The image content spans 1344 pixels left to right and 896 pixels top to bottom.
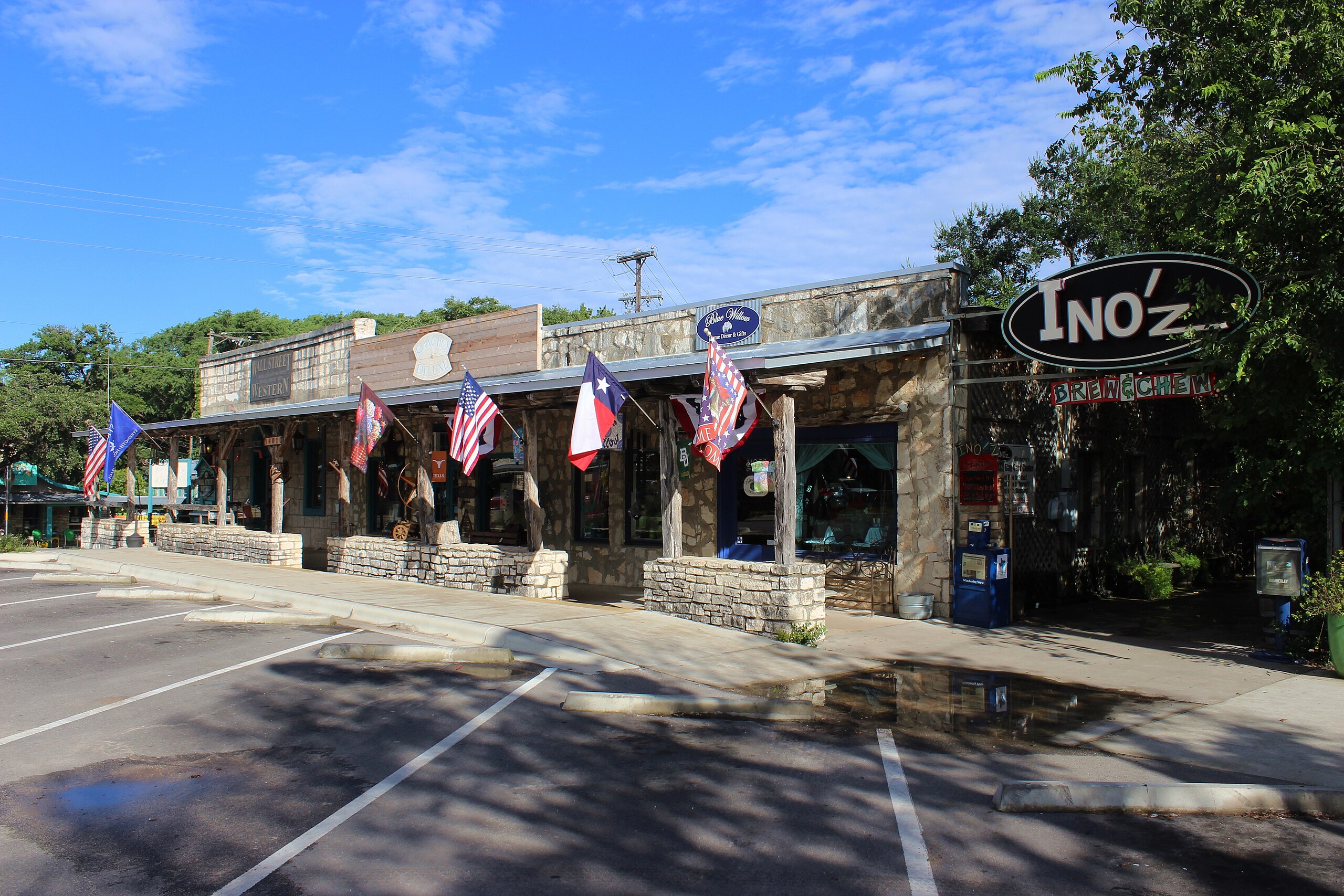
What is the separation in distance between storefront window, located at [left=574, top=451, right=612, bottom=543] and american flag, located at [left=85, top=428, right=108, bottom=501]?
1321cm

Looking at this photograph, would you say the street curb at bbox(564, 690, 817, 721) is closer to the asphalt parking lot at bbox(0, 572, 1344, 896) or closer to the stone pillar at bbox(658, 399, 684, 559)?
the asphalt parking lot at bbox(0, 572, 1344, 896)

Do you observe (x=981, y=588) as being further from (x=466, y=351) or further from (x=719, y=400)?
(x=466, y=351)

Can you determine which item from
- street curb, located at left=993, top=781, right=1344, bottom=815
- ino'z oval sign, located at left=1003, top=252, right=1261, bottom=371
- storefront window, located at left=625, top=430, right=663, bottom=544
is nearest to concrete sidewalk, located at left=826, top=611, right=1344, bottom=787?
street curb, located at left=993, top=781, right=1344, bottom=815

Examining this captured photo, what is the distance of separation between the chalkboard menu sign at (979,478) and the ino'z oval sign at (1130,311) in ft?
5.45

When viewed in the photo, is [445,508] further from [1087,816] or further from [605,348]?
[1087,816]

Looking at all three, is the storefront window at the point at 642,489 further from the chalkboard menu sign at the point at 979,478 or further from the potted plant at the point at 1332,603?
the potted plant at the point at 1332,603

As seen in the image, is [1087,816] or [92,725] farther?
[92,725]

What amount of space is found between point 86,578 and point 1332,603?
1933cm

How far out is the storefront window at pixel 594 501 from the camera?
54.2ft

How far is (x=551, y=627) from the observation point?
1045 centimetres

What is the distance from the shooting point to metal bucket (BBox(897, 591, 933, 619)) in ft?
39.8

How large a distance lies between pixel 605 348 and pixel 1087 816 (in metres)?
13.4

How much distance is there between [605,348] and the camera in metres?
17.5

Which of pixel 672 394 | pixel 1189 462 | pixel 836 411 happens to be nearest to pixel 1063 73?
pixel 836 411
